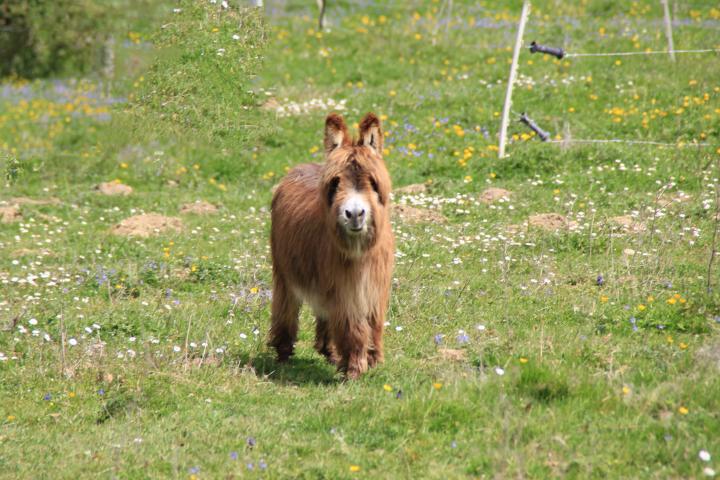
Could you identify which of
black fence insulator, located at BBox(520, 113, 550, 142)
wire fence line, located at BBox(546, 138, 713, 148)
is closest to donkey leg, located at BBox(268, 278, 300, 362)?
wire fence line, located at BBox(546, 138, 713, 148)

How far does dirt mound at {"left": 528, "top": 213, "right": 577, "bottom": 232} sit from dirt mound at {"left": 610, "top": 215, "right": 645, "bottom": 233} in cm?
45

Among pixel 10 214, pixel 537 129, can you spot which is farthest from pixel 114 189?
pixel 537 129

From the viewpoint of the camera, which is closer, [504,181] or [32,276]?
[32,276]

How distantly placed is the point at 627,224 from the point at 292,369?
15.0 feet

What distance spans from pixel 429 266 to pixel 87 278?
3.56m

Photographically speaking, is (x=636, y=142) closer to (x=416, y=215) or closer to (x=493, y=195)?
(x=493, y=195)

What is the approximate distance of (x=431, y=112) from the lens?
610 inches

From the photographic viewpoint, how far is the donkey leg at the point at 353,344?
20.9 feet

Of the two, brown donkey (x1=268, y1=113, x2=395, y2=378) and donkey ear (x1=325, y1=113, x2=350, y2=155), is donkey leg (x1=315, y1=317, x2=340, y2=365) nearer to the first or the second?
brown donkey (x1=268, y1=113, x2=395, y2=378)

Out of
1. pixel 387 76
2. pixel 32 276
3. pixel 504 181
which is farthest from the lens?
pixel 387 76

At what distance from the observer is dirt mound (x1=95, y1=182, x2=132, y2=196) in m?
13.6

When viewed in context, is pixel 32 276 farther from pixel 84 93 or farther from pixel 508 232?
pixel 84 93

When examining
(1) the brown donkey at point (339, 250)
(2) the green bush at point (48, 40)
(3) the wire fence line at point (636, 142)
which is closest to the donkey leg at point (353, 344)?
(1) the brown donkey at point (339, 250)

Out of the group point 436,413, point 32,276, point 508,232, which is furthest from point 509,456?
point 32,276
